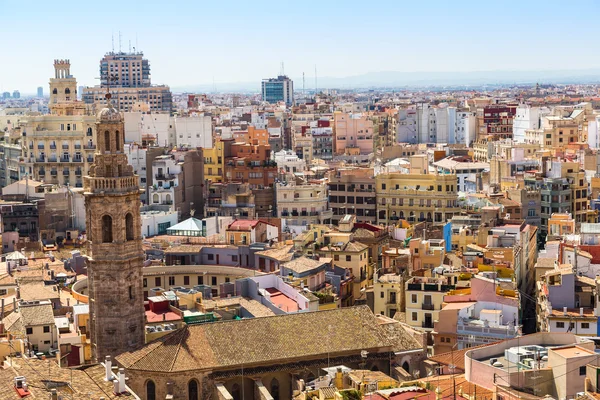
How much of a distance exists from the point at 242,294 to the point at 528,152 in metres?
55.6

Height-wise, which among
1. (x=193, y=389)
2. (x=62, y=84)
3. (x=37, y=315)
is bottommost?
(x=193, y=389)

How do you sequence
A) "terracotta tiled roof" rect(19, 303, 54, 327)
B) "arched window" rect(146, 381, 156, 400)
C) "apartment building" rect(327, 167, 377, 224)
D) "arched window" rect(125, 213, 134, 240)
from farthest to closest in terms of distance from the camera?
"apartment building" rect(327, 167, 377, 224) < "terracotta tiled roof" rect(19, 303, 54, 327) < "arched window" rect(125, 213, 134, 240) < "arched window" rect(146, 381, 156, 400)

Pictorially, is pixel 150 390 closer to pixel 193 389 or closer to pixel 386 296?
pixel 193 389

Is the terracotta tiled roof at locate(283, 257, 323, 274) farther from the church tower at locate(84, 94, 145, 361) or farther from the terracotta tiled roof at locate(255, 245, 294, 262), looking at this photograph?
the church tower at locate(84, 94, 145, 361)

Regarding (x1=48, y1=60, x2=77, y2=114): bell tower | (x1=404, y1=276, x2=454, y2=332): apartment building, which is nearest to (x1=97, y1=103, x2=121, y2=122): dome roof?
(x1=404, y1=276, x2=454, y2=332): apartment building

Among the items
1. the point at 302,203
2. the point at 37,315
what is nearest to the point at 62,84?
the point at 302,203

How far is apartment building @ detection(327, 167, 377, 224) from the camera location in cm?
7494

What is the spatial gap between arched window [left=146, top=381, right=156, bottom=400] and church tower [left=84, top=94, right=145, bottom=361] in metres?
3.12

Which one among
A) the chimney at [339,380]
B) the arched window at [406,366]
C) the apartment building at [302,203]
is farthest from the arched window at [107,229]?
the apartment building at [302,203]

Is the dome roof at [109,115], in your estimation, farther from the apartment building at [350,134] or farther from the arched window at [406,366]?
the apartment building at [350,134]

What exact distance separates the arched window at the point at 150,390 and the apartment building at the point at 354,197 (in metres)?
40.1

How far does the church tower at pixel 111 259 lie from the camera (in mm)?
38062

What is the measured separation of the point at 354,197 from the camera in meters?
75.2

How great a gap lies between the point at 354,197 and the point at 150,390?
4125 cm
